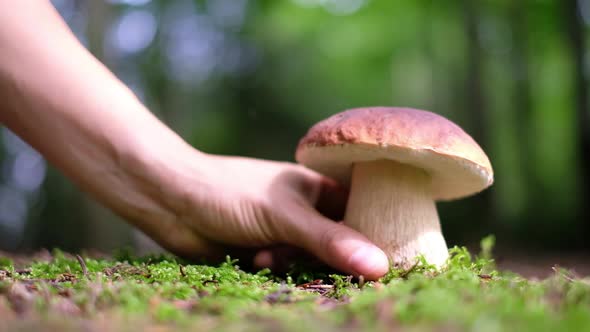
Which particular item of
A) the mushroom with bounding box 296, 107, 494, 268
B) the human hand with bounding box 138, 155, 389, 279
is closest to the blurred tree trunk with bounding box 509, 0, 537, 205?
the mushroom with bounding box 296, 107, 494, 268

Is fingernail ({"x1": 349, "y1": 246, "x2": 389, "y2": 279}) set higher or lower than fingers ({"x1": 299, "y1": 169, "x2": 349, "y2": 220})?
lower

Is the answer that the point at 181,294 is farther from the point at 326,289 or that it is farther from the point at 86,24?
the point at 86,24

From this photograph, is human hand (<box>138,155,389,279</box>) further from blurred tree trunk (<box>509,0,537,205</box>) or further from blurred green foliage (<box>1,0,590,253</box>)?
blurred tree trunk (<box>509,0,537,205</box>)

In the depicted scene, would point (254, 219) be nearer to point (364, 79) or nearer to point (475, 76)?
point (475, 76)

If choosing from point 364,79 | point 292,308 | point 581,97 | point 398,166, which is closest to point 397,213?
point 398,166

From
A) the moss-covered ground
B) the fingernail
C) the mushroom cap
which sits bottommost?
the fingernail

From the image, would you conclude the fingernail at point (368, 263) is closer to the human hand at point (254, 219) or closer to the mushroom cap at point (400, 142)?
the human hand at point (254, 219)

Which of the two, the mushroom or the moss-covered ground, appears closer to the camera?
the moss-covered ground

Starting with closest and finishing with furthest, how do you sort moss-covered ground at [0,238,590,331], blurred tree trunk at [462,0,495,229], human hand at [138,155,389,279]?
moss-covered ground at [0,238,590,331], human hand at [138,155,389,279], blurred tree trunk at [462,0,495,229]
